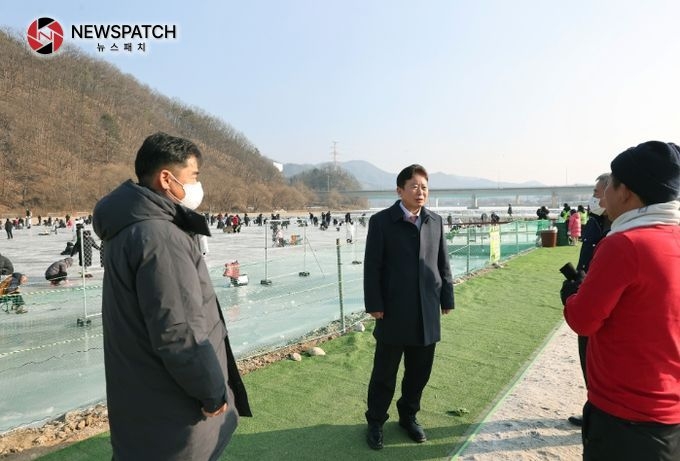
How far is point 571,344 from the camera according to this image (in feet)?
17.9

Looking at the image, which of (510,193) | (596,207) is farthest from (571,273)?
(510,193)

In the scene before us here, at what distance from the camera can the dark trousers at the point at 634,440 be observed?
67.7 inches

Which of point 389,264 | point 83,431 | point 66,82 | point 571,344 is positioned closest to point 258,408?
point 83,431

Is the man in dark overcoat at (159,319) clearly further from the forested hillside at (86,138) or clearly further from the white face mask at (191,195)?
the forested hillside at (86,138)

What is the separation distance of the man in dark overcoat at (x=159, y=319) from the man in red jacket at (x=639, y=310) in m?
1.45

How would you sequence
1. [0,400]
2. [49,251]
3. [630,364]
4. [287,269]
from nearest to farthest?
[630,364], [0,400], [287,269], [49,251]

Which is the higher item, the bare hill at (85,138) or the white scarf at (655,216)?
the bare hill at (85,138)

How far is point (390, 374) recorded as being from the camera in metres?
3.22

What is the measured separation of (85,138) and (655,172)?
3692 inches

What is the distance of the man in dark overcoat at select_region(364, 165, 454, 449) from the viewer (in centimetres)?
316

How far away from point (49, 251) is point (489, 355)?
2001cm

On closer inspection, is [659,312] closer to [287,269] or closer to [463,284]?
[463,284]

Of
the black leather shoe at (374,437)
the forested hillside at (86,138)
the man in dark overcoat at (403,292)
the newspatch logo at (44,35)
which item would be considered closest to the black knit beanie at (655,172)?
the man in dark overcoat at (403,292)

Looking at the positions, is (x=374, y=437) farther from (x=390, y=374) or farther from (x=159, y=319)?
(x=159, y=319)
